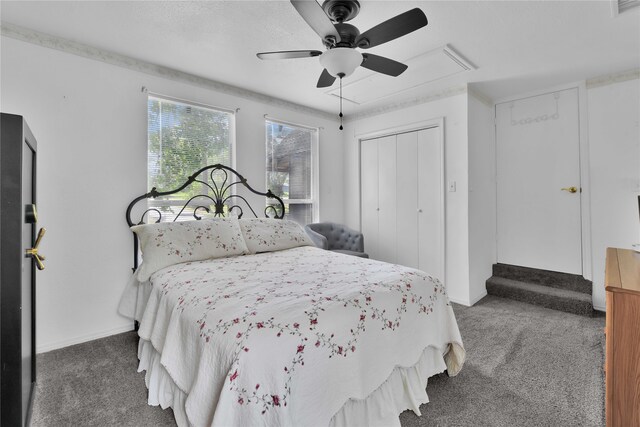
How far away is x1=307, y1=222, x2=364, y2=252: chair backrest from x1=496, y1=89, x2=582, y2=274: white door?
6.36 ft

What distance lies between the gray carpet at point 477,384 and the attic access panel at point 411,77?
2520 millimetres

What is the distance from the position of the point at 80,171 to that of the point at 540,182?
4830 mm

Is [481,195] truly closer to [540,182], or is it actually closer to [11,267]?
[540,182]

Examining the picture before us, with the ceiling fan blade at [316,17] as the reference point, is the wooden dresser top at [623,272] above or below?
below

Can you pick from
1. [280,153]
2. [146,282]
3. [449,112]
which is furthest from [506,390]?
[280,153]

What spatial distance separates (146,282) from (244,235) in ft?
2.88

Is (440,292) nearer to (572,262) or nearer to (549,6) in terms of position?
(549,6)

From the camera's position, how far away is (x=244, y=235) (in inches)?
110

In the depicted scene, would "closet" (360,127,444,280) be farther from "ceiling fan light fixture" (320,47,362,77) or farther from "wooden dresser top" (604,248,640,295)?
"ceiling fan light fixture" (320,47,362,77)

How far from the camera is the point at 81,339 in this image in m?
2.50

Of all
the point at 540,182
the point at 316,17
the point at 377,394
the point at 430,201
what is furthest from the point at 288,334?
the point at 540,182

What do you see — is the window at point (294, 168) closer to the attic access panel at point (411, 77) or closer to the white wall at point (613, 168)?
the attic access panel at point (411, 77)

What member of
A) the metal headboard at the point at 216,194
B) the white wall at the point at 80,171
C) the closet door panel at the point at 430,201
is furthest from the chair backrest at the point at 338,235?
the white wall at the point at 80,171

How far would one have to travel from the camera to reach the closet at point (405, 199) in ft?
12.3
